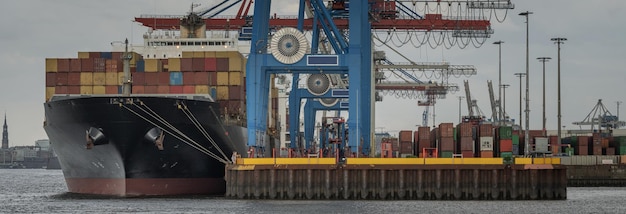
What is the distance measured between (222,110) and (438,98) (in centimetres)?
7270

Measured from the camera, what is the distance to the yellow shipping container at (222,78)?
206 feet

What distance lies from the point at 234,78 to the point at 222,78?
689 mm

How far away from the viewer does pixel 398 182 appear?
2154 inches

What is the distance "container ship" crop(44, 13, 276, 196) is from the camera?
189 feet

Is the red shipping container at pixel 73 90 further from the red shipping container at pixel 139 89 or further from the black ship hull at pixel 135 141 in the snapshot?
the red shipping container at pixel 139 89

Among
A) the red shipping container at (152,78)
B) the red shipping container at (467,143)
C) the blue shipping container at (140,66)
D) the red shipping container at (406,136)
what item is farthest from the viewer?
the red shipping container at (406,136)

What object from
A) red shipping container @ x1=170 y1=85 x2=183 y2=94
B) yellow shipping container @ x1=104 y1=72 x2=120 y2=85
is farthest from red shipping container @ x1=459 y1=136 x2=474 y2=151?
yellow shipping container @ x1=104 y1=72 x2=120 y2=85

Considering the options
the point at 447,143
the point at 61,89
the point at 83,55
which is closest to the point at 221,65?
the point at 83,55

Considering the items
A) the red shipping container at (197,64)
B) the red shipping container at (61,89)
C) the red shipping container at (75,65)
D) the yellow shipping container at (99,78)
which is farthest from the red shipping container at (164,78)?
the red shipping container at (61,89)

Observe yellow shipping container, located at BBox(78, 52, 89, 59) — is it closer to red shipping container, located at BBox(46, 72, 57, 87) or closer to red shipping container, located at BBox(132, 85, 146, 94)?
red shipping container, located at BBox(46, 72, 57, 87)

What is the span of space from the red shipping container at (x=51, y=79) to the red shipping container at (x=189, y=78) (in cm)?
748

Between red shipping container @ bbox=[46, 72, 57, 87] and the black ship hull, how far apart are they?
2.09 m

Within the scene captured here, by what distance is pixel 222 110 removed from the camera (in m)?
63.4

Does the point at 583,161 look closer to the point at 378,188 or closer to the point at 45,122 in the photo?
the point at 378,188
